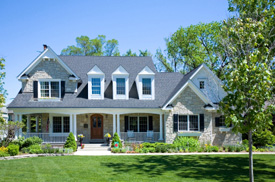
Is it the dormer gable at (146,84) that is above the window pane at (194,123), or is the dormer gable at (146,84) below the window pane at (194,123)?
above

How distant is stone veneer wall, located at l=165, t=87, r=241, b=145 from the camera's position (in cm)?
2155

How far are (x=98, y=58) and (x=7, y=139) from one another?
11755 millimetres

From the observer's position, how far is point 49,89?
75.4 ft

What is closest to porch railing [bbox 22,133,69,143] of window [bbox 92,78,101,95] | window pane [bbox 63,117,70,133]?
window pane [bbox 63,117,70,133]

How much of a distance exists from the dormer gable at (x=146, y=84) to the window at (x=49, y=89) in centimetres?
714

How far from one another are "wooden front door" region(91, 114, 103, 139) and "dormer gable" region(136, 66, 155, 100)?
426cm

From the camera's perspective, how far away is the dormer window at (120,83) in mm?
23344

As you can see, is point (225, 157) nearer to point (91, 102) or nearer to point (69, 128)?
point (91, 102)

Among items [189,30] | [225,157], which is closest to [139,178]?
[225,157]

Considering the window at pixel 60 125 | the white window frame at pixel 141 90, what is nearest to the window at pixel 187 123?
the white window frame at pixel 141 90

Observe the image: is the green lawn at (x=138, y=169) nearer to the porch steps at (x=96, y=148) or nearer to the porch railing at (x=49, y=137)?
the porch steps at (x=96, y=148)

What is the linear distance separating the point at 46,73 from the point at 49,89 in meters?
1.44

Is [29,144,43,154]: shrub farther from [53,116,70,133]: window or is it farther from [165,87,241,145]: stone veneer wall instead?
[165,87,241,145]: stone veneer wall

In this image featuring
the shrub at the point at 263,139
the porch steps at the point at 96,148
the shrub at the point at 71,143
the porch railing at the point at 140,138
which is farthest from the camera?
the porch railing at the point at 140,138
